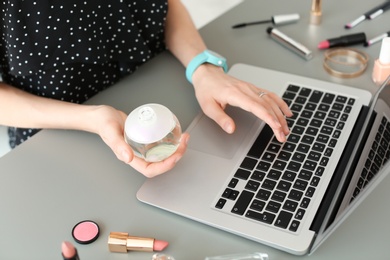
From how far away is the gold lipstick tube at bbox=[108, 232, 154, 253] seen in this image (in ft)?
2.28

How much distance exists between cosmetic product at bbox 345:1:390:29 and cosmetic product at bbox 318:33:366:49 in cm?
5

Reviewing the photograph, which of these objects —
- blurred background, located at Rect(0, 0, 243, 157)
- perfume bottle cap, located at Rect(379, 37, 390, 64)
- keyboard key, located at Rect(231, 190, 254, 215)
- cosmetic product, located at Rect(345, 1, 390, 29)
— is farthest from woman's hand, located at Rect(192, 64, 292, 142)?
blurred background, located at Rect(0, 0, 243, 157)

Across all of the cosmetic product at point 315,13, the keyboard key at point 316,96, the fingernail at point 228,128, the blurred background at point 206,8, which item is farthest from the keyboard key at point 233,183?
the blurred background at point 206,8

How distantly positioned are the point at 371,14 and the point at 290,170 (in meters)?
0.49

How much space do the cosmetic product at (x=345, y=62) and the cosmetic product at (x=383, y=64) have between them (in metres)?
0.04

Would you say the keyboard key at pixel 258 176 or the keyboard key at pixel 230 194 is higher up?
the keyboard key at pixel 230 194

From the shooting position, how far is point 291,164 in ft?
2.61

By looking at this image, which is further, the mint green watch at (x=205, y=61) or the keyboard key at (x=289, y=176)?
the mint green watch at (x=205, y=61)

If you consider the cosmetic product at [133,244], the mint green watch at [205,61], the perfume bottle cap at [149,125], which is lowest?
the mint green watch at [205,61]

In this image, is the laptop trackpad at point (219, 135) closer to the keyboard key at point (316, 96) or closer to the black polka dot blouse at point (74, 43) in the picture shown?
the keyboard key at point (316, 96)

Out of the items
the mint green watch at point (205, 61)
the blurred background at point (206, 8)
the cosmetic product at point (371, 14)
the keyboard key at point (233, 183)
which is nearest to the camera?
the keyboard key at point (233, 183)

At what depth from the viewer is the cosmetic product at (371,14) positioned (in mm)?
1086

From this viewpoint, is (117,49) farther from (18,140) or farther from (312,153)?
(312,153)

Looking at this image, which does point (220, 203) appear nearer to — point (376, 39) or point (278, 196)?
point (278, 196)
